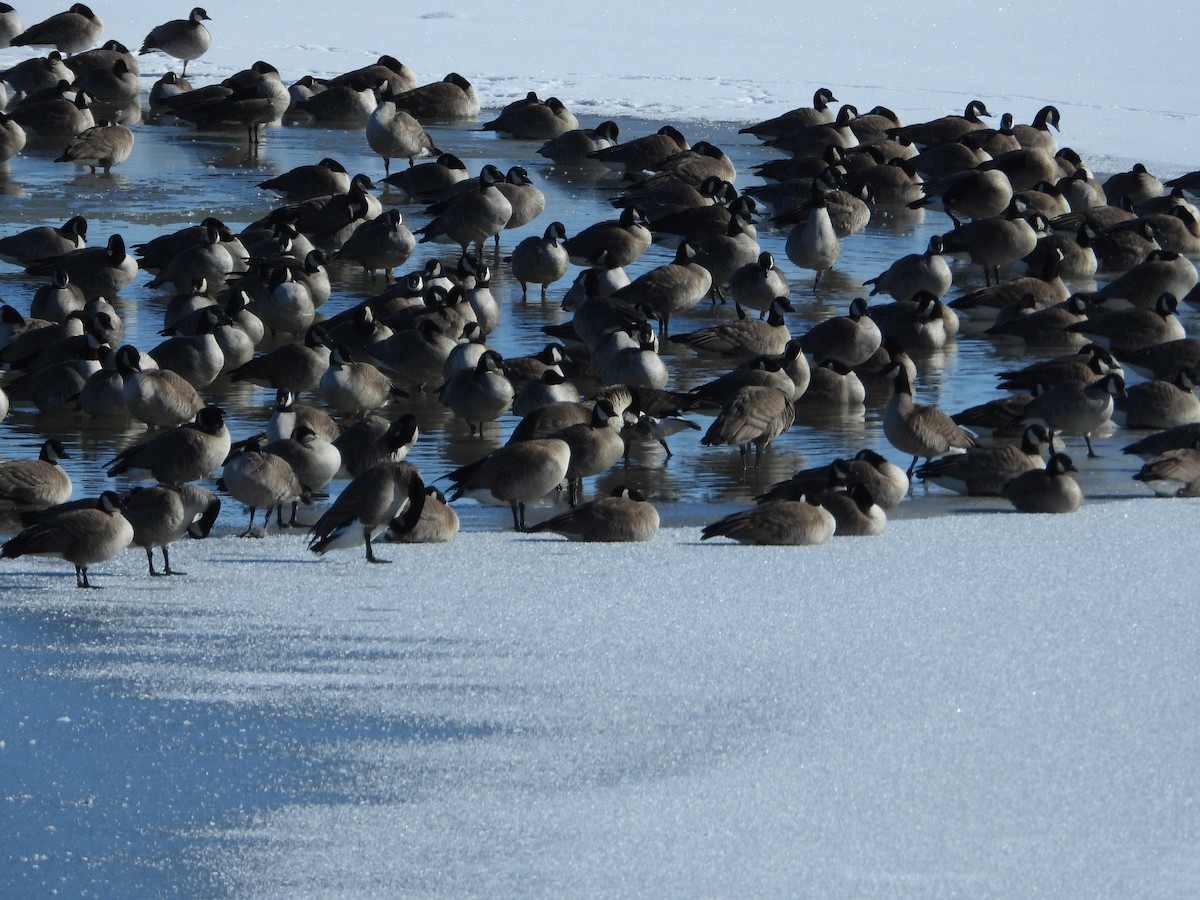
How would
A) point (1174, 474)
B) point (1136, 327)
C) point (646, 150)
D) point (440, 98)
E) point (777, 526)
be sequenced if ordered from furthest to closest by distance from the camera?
point (440, 98) < point (646, 150) < point (1136, 327) < point (1174, 474) < point (777, 526)

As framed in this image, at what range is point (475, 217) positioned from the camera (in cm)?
1919

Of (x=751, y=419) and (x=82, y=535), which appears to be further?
(x=751, y=419)

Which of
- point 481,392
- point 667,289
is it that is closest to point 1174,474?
point 481,392

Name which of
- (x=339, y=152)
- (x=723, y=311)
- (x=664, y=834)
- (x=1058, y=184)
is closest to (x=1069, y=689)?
(x=664, y=834)

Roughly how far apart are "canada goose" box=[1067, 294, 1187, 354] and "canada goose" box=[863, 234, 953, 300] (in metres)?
1.79

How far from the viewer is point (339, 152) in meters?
26.1

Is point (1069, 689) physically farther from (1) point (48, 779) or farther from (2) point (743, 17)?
(2) point (743, 17)

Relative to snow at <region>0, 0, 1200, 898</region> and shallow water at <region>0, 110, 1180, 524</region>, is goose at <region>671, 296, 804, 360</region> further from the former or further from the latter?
snow at <region>0, 0, 1200, 898</region>

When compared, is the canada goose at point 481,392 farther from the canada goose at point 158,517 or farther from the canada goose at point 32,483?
the canada goose at point 158,517

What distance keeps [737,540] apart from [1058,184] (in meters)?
12.9

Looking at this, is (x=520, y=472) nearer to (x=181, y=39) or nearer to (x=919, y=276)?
(x=919, y=276)

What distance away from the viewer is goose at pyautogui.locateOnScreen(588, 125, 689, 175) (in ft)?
77.6

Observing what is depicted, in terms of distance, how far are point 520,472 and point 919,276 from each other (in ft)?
25.2

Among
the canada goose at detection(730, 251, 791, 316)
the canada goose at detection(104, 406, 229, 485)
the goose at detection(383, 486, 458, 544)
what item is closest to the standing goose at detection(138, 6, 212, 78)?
the canada goose at detection(730, 251, 791, 316)
